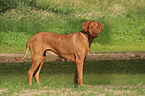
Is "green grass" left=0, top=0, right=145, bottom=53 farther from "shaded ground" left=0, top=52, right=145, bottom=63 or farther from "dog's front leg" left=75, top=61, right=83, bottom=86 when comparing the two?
"dog's front leg" left=75, top=61, right=83, bottom=86

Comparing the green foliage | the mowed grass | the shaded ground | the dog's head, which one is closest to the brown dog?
the dog's head

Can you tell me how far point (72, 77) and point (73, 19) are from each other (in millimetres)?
11404

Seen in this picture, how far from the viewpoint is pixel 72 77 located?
10594 millimetres

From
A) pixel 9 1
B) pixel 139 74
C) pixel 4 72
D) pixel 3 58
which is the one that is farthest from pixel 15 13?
pixel 139 74

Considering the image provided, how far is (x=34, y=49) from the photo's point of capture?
7.95 m

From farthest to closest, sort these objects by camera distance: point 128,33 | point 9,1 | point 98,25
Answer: point 9,1
point 128,33
point 98,25

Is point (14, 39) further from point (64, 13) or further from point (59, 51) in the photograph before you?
point (59, 51)

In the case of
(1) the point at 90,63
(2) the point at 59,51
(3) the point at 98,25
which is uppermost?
(3) the point at 98,25

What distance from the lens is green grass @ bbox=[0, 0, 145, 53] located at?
19.1m

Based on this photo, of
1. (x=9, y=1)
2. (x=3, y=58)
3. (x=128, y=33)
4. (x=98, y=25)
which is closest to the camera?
(x=98, y=25)

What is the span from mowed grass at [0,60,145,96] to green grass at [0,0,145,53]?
15.4 ft

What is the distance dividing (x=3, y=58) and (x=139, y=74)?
510cm

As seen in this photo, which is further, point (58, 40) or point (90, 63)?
point (90, 63)

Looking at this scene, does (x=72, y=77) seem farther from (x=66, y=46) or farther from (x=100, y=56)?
(x=100, y=56)
